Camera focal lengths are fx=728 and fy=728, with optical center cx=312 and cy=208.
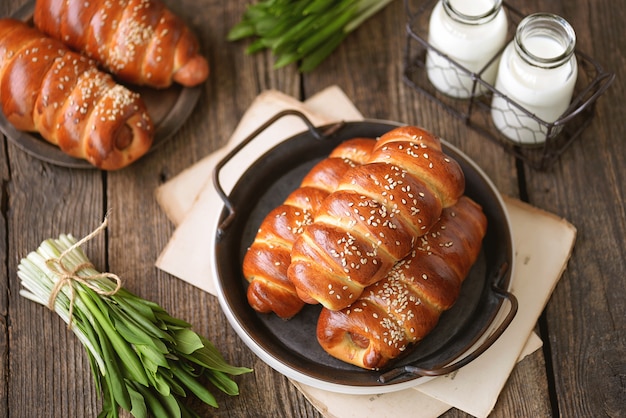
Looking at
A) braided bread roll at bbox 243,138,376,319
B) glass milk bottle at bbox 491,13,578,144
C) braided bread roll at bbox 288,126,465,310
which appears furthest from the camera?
glass milk bottle at bbox 491,13,578,144

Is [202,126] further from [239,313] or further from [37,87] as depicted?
[239,313]

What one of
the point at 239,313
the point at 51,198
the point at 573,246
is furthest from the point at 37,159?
the point at 573,246

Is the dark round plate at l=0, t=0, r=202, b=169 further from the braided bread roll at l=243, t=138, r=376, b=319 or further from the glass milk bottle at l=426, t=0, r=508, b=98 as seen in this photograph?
the glass milk bottle at l=426, t=0, r=508, b=98

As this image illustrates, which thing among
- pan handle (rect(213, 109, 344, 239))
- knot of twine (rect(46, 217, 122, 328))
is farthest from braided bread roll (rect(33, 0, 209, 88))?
knot of twine (rect(46, 217, 122, 328))

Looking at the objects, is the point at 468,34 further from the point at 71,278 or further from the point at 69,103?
the point at 71,278

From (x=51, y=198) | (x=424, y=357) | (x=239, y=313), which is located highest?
(x=51, y=198)

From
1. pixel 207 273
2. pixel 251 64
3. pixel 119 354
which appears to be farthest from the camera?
pixel 251 64
